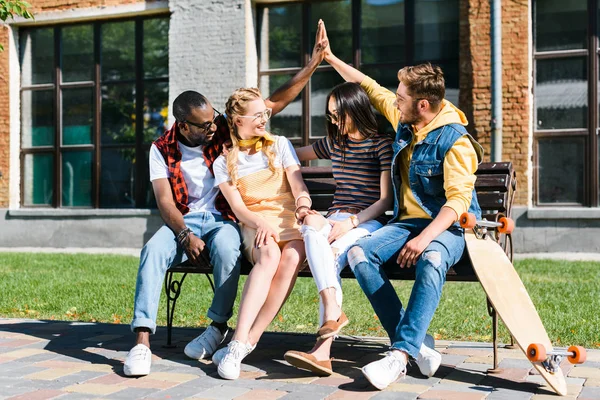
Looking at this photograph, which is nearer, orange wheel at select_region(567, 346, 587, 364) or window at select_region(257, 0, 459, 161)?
orange wheel at select_region(567, 346, 587, 364)

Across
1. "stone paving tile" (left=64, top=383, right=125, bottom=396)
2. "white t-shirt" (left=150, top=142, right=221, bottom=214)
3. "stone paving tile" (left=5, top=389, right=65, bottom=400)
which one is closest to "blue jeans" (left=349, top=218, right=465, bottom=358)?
"white t-shirt" (left=150, top=142, right=221, bottom=214)

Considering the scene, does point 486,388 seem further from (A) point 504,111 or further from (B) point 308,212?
(A) point 504,111

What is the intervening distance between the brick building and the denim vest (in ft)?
25.3

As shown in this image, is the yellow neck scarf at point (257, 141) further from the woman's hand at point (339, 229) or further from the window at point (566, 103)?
the window at point (566, 103)

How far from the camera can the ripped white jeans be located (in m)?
4.29

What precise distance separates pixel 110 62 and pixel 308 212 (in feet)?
36.0

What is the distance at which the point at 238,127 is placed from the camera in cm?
488

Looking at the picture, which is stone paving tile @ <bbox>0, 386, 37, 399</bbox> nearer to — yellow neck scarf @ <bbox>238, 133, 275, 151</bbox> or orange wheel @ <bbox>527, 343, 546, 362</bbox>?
yellow neck scarf @ <bbox>238, 133, 275, 151</bbox>

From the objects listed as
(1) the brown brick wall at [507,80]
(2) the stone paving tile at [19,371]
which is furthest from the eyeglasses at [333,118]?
(1) the brown brick wall at [507,80]

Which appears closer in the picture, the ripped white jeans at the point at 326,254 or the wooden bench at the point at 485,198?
the ripped white jeans at the point at 326,254

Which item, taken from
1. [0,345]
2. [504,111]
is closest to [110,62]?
[504,111]

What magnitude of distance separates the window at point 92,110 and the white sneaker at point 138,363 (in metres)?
10.2

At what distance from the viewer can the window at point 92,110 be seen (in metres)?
14.5

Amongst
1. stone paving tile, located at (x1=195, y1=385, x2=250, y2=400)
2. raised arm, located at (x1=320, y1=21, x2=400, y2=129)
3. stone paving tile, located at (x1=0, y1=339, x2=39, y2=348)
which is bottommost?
stone paving tile, located at (x1=195, y1=385, x2=250, y2=400)
